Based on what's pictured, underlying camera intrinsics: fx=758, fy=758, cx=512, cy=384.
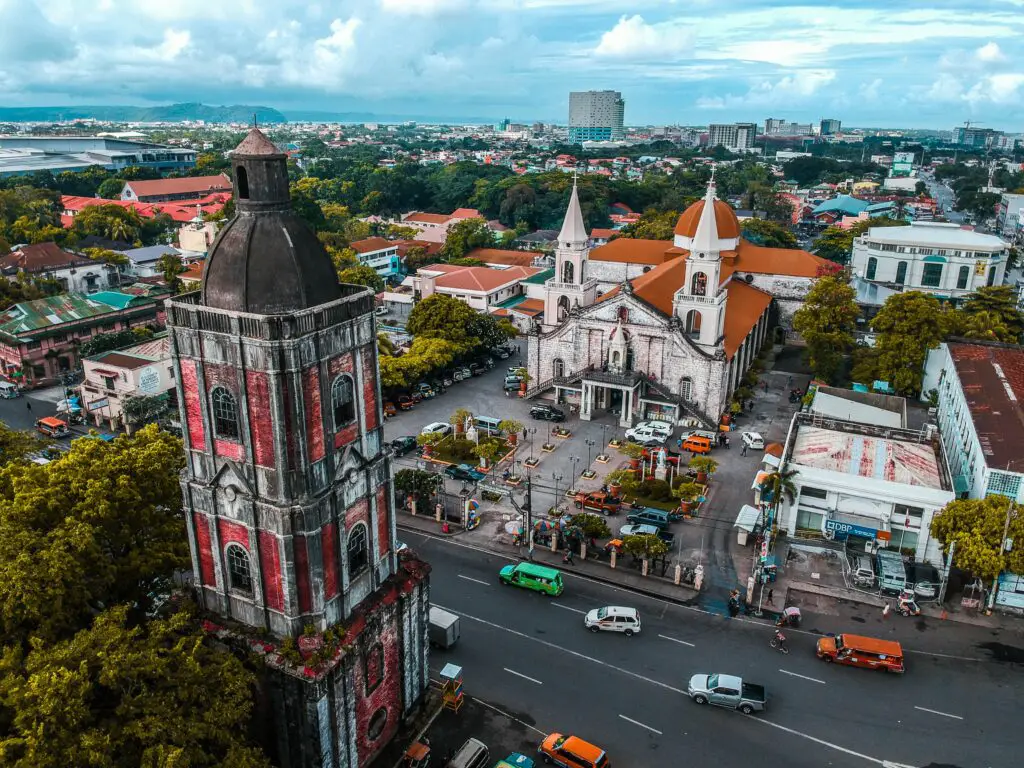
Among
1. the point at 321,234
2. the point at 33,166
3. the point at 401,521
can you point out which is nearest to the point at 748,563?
the point at 401,521

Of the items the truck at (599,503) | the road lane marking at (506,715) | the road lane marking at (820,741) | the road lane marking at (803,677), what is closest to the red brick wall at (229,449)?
the road lane marking at (506,715)

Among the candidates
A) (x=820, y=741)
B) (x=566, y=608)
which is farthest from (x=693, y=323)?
(x=820, y=741)

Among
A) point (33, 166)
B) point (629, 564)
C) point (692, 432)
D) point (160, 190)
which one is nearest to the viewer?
point (629, 564)

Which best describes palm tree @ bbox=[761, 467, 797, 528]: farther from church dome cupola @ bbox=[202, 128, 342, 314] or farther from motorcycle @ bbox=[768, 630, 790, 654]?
church dome cupola @ bbox=[202, 128, 342, 314]

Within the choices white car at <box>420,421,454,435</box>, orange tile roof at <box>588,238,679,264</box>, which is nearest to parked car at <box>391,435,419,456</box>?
white car at <box>420,421,454,435</box>

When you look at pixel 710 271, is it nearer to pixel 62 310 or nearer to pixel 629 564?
pixel 629 564

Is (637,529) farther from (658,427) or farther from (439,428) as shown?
(439,428)
